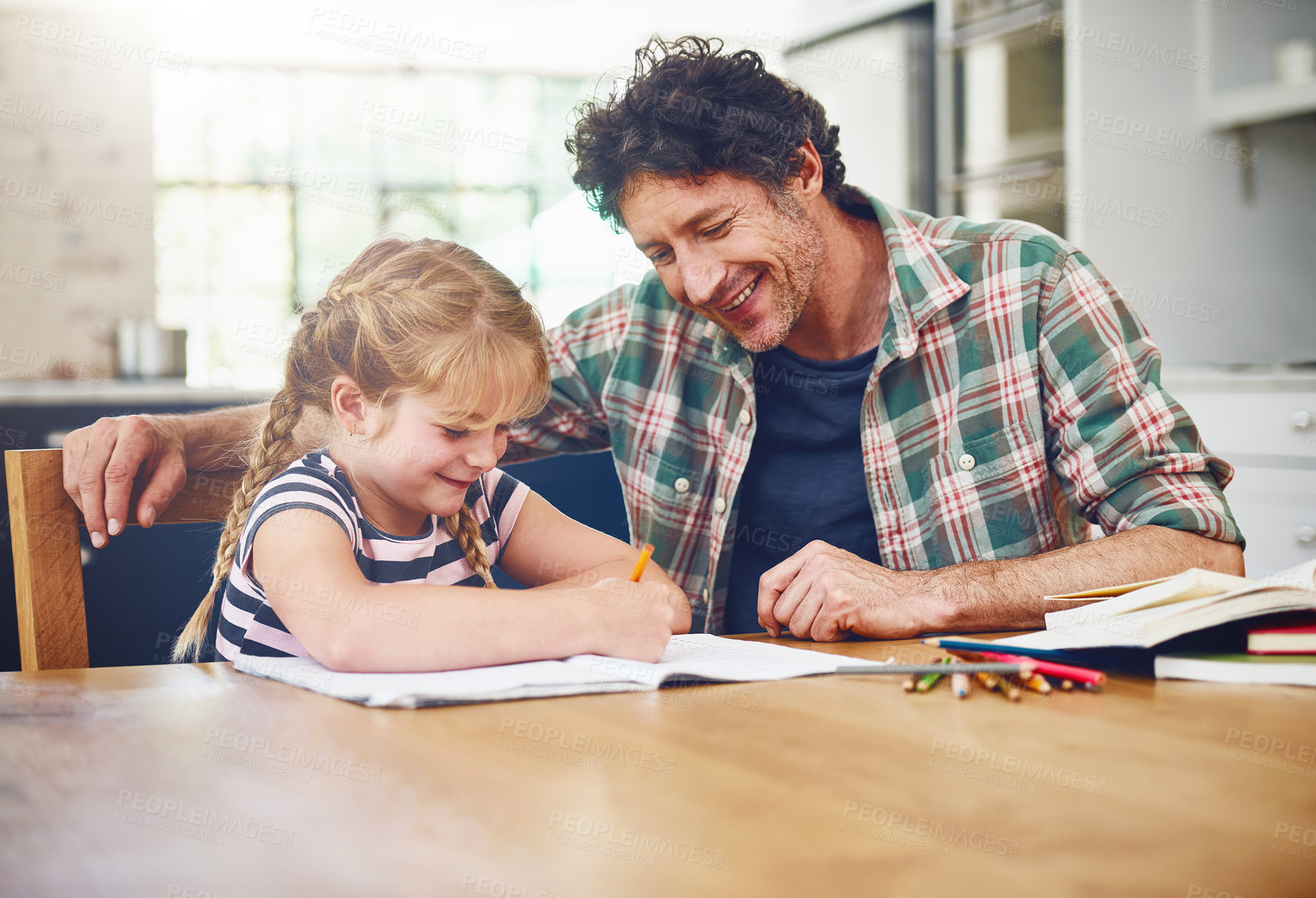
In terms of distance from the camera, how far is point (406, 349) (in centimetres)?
90

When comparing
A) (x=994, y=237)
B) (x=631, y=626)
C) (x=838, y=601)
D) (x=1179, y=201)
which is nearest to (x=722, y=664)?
(x=631, y=626)

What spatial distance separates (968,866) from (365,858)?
236 millimetres

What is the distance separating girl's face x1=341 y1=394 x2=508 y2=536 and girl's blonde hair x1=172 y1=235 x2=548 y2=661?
11 mm

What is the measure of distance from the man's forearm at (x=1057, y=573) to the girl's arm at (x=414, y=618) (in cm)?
32

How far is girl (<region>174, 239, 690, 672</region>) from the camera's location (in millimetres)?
704

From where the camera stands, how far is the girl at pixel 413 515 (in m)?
0.70

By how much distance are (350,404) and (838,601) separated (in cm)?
46

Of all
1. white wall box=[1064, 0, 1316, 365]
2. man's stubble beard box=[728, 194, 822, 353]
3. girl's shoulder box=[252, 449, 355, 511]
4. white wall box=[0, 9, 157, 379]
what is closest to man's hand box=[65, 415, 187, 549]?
girl's shoulder box=[252, 449, 355, 511]

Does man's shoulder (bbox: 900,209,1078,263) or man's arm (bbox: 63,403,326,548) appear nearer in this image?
man's arm (bbox: 63,403,326,548)

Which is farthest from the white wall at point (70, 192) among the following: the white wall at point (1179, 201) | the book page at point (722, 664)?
the book page at point (722, 664)

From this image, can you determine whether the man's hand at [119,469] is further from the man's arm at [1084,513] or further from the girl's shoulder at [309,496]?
the man's arm at [1084,513]

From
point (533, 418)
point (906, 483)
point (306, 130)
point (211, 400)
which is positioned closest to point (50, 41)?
point (306, 130)

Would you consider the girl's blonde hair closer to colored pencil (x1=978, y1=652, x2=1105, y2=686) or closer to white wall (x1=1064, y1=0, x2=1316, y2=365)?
colored pencil (x1=978, y1=652, x2=1105, y2=686)

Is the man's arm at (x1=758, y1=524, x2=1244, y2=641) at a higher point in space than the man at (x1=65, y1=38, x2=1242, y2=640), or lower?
lower
